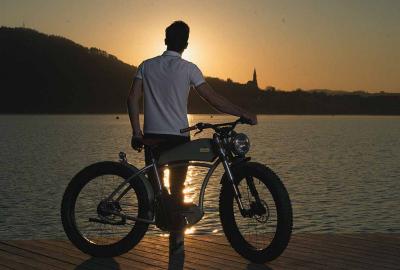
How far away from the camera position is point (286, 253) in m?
6.08

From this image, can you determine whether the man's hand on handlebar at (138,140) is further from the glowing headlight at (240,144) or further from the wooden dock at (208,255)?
the wooden dock at (208,255)

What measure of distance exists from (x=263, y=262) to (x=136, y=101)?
5.44 ft

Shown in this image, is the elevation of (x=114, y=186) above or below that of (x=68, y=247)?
above

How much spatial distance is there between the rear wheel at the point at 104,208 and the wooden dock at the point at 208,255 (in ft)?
0.41

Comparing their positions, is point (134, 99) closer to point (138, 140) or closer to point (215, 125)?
point (138, 140)

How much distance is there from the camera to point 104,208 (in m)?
5.83

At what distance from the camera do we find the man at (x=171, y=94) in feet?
18.3

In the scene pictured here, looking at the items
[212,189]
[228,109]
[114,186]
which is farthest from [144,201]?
[212,189]

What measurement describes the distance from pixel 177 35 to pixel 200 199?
4.39 feet

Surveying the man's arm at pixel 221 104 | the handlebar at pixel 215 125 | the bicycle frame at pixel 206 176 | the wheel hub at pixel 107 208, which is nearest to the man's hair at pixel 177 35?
the man's arm at pixel 221 104

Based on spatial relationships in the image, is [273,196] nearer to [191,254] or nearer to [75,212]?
[191,254]

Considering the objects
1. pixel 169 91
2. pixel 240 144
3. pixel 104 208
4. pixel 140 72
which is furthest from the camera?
pixel 104 208

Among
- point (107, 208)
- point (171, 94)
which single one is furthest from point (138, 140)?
point (107, 208)

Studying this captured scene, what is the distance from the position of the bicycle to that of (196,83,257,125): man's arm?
2.6 inches
